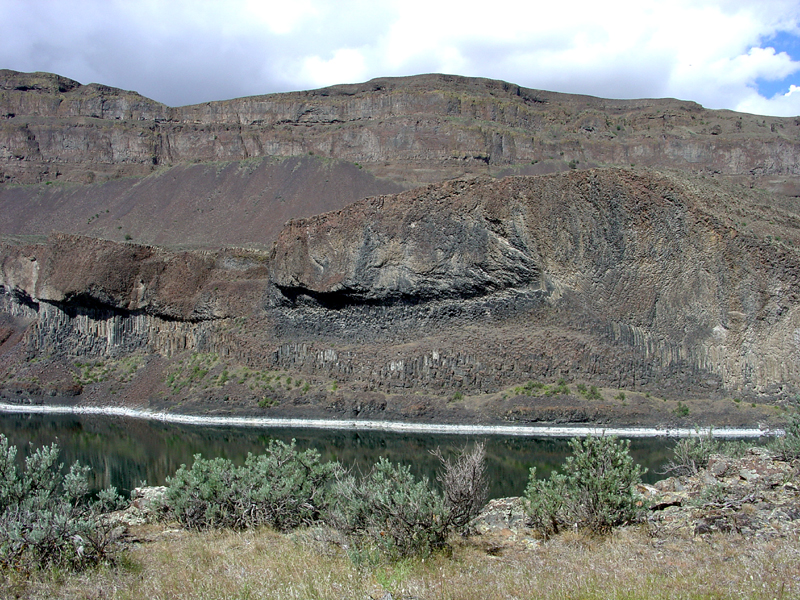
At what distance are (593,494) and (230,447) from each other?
82.3 ft

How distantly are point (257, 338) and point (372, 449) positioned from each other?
1920 cm

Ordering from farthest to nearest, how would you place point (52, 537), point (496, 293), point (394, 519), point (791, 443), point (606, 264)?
point (496, 293) < point (606, 264) < point (791, 443) < point (394, 519) < point (52, 537)

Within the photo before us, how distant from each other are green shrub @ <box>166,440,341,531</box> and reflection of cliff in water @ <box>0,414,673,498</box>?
9170mm

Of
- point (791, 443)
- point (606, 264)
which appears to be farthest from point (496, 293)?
point (791, 443)

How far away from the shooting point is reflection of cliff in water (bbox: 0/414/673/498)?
27.1 metres

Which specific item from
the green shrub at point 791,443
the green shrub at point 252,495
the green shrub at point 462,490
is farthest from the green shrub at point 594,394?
the green shrub at point 462,490

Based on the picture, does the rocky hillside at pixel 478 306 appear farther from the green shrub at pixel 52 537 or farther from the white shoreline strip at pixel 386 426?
the green shrub at pixel 52 537

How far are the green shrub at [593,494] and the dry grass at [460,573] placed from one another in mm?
1030

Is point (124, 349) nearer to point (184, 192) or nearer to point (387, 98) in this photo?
point (184, 192)

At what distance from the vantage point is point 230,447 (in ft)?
111

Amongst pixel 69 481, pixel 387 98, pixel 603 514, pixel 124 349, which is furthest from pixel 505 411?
pixel 387 98

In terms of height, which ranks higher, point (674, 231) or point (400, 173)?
point (400, 173)

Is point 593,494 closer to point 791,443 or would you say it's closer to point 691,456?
point 791,443

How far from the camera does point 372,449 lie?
32594mm
